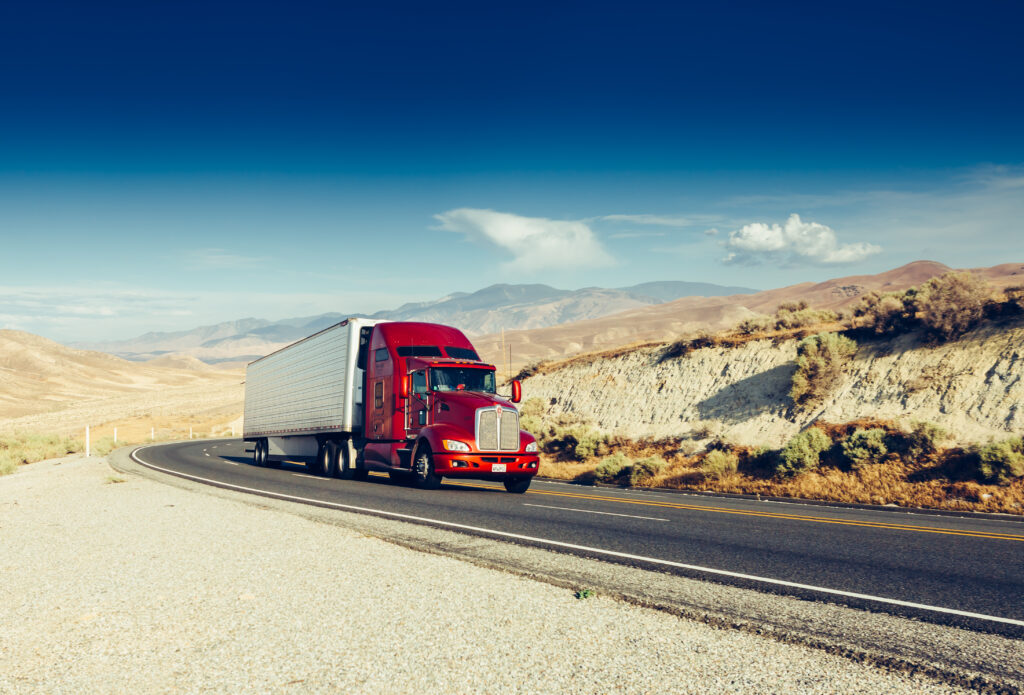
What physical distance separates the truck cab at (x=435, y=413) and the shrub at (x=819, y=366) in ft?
38.2

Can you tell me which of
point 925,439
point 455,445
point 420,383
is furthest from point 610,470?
point 925,439

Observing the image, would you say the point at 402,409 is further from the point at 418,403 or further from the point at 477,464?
the point at 477,464

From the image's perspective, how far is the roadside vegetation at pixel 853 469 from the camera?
15750 millimetres

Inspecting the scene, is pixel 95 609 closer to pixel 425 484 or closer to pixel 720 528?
pixel 720 528

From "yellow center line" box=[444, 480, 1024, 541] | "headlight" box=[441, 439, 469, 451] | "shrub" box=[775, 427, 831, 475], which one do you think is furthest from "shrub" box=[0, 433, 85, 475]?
"shrub" box=[775, 427, 831, 475]

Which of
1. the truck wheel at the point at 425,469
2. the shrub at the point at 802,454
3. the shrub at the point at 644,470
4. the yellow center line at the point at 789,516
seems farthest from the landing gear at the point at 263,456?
the shrub at the point at 802,454

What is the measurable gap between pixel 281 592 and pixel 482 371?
1192 centimetres

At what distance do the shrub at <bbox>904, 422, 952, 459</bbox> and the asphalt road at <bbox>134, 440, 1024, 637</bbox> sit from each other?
5928mm

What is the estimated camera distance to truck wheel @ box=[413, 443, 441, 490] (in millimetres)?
17000

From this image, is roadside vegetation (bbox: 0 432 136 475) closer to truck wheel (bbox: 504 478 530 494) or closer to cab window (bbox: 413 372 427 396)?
cab window (bbox: 413 372 427 396)

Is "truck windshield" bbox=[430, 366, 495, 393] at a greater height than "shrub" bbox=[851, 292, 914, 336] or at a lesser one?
lesser

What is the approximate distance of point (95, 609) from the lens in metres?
6.29

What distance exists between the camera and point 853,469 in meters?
19.0

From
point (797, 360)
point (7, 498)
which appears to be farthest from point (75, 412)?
point (797, 360)
